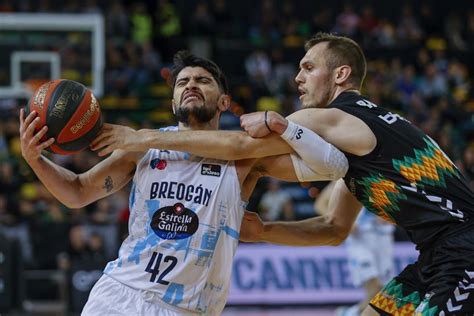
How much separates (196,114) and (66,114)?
0.78 metres

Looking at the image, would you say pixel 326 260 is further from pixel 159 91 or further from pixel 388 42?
pixel 388 42

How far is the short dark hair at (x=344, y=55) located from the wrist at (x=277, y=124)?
20.3 inches

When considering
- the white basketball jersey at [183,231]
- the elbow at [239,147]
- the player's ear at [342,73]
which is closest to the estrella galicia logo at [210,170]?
the white basketball jersey at [183,231]

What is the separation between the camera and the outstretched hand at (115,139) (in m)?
4.95

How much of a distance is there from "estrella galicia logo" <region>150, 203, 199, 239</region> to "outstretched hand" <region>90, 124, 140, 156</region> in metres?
0.39

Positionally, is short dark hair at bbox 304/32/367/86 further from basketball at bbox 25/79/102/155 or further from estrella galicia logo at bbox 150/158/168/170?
basketball at bbox 25/79/102/155

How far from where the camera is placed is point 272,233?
18.3 feet

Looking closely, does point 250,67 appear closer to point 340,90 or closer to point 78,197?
point 340,90

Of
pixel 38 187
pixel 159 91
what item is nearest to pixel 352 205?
pixel 38 187

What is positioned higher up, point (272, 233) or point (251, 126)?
point (251, 126)

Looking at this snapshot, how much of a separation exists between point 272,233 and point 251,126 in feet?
3.04

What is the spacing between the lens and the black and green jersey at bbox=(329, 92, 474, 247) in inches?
186

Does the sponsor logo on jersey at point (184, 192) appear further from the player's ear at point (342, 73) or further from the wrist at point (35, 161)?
the player's ear at point (342, 73)

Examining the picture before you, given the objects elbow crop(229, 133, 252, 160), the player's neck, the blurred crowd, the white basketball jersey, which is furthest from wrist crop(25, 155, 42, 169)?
the blurred crowd
